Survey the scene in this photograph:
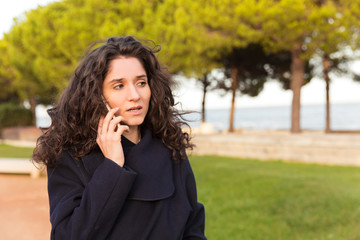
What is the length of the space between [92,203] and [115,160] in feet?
0.62

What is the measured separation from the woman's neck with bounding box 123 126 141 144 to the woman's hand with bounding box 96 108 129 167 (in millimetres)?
199

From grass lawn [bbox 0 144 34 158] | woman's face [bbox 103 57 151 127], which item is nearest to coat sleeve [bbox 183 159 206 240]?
woman's face [bbox 103 57 151 127]

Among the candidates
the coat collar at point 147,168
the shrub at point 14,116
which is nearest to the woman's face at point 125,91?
the coat collar at point 147,168

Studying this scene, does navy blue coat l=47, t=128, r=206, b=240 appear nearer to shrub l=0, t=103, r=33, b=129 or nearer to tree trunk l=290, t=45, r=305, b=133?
tree trunk l=290, t=45, r=305, b=133

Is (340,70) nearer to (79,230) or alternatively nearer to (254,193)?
(254,193)

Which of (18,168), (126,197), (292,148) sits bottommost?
(18,168)

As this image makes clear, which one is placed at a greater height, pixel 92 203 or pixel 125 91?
pixel 125 91

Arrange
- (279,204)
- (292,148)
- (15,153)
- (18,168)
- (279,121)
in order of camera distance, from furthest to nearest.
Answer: (279,121) → (15,153) → (292,148) → (18,168) → (279,204)

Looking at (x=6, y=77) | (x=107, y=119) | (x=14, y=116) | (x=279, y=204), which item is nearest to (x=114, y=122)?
(x=107, y=119)

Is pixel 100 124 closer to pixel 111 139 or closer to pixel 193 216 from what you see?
pixel 111 139

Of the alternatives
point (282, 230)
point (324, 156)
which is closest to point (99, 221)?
point (282, 230)

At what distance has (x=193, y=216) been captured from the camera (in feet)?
5.84

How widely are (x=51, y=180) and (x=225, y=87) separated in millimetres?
23283

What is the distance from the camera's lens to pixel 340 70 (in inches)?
731
